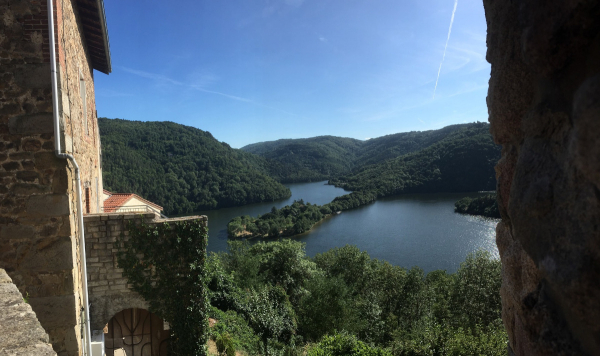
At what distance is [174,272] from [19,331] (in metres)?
3.92

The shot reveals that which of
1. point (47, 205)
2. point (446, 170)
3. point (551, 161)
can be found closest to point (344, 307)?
point (47, 205)

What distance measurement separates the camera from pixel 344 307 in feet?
47.8

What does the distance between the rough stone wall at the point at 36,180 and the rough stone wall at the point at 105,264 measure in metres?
0.93

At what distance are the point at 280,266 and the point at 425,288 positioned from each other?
10.1 meters

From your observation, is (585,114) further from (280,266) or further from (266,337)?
(280,266)

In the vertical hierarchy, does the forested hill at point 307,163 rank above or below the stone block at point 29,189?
above

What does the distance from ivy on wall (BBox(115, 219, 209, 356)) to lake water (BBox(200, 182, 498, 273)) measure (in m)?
39.1

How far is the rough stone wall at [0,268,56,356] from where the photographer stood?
91.8 inches

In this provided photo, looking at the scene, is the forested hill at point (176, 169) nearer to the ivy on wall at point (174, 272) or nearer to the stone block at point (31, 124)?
the ivy on wall at point (174, 272)

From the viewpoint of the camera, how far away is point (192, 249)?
21.2ft

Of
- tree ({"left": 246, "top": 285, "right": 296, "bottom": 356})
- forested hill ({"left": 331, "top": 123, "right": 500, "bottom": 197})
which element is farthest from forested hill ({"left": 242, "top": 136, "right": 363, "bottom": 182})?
tree ({"left": 246, "top": 285, "right": 296, "bottom": 356})

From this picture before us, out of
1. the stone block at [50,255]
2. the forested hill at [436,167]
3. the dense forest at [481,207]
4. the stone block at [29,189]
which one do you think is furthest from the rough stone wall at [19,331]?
the forested hill at [436,167]

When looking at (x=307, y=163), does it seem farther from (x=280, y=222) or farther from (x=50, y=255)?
(x=50, y=255)

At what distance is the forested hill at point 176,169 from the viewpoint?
236 feet
